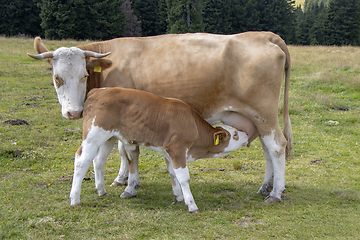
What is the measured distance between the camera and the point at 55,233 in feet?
14.8

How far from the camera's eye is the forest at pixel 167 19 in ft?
128

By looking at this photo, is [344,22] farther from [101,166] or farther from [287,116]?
[101,166]

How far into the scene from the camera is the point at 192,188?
6590mm

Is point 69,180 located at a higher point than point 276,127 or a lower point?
lower

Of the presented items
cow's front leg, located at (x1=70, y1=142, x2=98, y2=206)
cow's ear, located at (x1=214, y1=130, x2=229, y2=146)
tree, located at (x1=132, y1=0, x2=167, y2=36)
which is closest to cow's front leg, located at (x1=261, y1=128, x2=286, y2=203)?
cow's ear, located at (x1=214, y1=130, x2=229, y2=146)

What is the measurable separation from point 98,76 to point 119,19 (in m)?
41.3

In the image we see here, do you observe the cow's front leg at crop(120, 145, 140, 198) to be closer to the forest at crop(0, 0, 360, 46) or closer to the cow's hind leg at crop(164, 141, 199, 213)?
the cow's hind leg at crop(164, 141, 199, 213)

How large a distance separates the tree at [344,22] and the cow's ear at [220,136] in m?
58.3

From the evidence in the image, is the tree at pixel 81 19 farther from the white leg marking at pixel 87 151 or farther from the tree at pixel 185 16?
the white leg marking at pixel 87 151

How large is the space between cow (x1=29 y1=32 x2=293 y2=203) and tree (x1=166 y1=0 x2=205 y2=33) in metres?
33.1

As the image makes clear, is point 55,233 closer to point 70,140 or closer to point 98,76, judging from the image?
point 98,76

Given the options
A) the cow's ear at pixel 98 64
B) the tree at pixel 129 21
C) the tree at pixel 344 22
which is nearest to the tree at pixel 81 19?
the tree at pixel 129 21

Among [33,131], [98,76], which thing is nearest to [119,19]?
[33,131]

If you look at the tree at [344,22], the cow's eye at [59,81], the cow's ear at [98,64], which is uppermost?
the cow's ear at [98,64]
